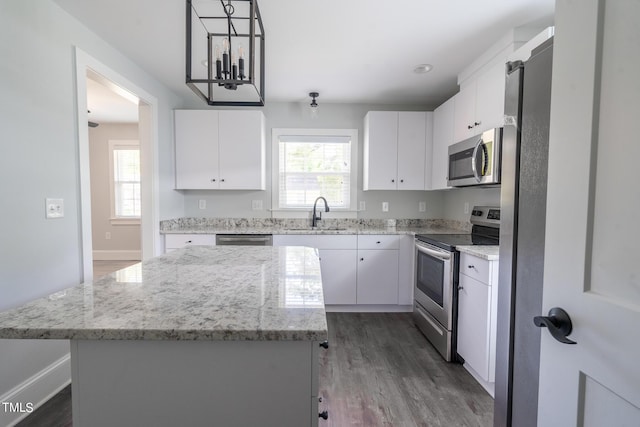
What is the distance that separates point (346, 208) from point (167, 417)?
2937 millimetres

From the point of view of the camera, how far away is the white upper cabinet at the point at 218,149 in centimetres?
314

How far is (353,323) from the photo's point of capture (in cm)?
281

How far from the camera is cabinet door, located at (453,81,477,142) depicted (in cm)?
237

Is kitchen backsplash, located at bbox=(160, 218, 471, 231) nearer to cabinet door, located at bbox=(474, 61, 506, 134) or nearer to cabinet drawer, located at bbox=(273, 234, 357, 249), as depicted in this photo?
cabinet drawer, located at bbox=(273, 234, 357, 249)

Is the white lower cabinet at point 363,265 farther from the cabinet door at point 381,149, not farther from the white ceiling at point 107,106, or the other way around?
the white ceiling at point 107,106

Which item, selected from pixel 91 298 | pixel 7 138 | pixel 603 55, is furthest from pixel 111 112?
pixel 603 55

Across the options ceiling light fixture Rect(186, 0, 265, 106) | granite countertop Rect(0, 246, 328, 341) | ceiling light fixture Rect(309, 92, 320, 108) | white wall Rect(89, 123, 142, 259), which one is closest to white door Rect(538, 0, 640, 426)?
granite countertop Rect(0, 246, 328, 341)

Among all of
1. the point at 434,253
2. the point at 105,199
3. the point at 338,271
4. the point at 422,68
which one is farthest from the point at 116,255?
the point at 422,68

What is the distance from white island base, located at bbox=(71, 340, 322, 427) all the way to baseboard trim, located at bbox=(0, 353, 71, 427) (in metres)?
1.39

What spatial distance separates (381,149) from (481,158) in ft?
4.17

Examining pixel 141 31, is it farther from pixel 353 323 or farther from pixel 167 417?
pixel 353 323

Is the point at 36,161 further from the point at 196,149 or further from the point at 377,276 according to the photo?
the point at 377,276

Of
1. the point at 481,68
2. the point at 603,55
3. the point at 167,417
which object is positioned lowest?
the point at 167,417

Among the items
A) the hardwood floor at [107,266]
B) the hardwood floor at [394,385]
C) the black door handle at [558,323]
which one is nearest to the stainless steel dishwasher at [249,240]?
the hardwood floor at [394,385]
